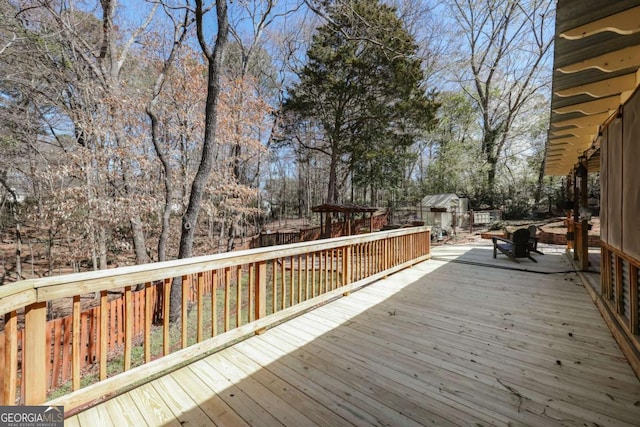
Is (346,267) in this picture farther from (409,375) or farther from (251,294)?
(409,375)

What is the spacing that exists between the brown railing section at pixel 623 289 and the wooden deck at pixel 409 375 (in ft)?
0.68

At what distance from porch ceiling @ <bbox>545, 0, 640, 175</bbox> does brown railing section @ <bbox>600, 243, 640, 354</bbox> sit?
1515 mm

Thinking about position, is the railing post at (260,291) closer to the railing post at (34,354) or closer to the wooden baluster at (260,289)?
the wooden baluster at (260,289)

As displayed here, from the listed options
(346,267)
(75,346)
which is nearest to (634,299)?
(346,267)

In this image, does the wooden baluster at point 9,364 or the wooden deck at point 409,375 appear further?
the wooden deck at point 409,375

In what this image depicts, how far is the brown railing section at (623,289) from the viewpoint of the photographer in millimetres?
2346

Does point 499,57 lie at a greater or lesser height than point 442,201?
greater

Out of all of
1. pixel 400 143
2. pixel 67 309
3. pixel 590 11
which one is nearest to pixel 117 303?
pixel 67 309

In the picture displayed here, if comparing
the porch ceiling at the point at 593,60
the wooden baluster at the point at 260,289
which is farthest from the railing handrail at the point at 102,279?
the porch ceiling at the point at 593,60

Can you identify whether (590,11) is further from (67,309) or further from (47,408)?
(67,309)

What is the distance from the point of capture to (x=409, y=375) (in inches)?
83.2

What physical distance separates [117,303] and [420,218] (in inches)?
522

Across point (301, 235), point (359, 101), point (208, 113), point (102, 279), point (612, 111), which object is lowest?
point (301, 235)

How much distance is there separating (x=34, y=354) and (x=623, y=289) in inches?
184
